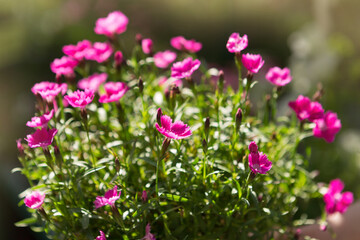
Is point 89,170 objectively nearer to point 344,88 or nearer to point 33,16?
point 344,88

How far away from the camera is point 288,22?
286 centimetres

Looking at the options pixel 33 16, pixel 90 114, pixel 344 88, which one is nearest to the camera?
pixel 90 114

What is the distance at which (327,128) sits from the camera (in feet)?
2.65

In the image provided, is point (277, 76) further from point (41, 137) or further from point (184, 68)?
point (41, 137)

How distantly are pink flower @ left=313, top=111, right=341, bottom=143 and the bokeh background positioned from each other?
1.71 feet

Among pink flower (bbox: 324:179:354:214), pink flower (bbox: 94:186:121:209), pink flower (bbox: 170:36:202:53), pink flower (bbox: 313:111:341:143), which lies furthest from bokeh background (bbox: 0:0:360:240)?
pink flower (bbox: 94:186:121:209)

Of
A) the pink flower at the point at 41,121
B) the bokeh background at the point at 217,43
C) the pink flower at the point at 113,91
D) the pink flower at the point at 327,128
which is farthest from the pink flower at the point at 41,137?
the bokeh background at the point at 217,43

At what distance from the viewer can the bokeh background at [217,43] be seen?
5.35ft

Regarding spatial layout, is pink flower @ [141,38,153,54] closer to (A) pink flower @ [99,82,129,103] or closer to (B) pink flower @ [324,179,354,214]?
(A) pink flower @ [99,82,129,103]

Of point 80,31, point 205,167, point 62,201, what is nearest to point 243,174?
point 205,167

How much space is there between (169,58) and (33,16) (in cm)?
214

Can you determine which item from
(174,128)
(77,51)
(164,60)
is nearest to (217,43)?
(164,60)

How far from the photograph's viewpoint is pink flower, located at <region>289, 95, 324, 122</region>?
0.76 meters

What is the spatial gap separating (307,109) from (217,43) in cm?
207
